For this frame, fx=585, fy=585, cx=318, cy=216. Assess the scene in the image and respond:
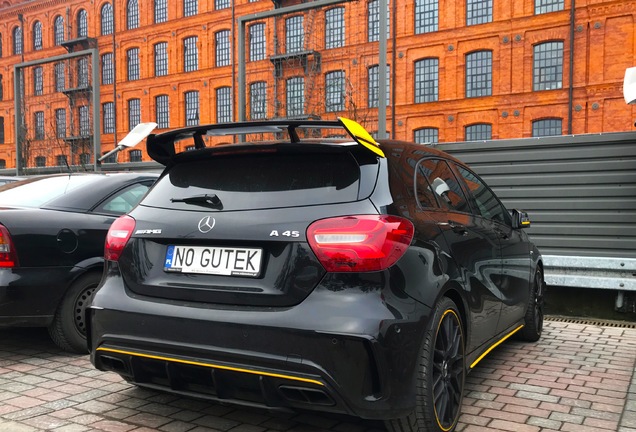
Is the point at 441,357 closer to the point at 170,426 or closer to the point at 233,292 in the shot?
the point at 233,292

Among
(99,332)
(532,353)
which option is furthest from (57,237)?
(532,353)

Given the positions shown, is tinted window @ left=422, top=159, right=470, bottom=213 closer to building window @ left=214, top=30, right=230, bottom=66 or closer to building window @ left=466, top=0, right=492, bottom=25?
building window @ left=466, top=0, right=492, bottom=25

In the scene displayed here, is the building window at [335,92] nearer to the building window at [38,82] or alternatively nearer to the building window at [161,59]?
the building window at [161,59]

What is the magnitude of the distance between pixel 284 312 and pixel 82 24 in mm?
54022

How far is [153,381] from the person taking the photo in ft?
9.91

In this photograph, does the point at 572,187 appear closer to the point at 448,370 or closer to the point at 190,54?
the point at 448,370

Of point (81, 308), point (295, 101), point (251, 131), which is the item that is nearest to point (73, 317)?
point (81, 308)

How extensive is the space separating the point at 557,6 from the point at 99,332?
36.6 m

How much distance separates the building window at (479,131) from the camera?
3606cm

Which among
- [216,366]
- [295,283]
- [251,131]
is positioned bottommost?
[216,366]

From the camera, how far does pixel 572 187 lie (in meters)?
7.32

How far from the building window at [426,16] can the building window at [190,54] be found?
1750 cm

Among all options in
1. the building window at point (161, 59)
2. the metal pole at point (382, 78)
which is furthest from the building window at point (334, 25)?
the metal pole at point (382, 78)

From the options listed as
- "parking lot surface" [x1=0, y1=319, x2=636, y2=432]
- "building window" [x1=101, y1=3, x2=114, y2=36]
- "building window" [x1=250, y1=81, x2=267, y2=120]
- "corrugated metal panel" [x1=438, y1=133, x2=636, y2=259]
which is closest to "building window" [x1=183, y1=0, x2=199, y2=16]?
"building window" [x1=101, y1=3, x2=114, y2=36]
